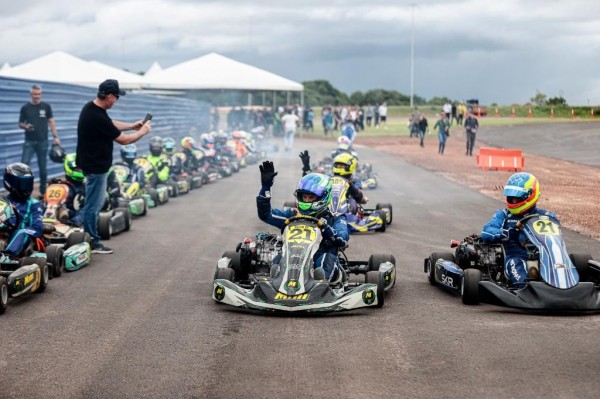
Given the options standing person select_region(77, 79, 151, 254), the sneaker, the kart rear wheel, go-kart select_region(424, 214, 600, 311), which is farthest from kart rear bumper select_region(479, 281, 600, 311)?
the kart rear wheel

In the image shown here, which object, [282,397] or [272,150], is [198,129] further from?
[282,397]

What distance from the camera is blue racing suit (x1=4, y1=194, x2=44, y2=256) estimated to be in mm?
9586

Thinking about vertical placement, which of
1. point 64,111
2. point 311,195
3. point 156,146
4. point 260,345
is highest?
point 64,111

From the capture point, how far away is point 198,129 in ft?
150

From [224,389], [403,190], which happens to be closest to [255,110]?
[403,190]

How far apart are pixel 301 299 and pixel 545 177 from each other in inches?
757

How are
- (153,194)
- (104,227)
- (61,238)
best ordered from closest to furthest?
1. (61,238)
2. (104,227)
3. (153,194)

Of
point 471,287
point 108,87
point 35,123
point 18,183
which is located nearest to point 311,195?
point 471,287

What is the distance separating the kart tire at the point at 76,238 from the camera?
1105 centimetres

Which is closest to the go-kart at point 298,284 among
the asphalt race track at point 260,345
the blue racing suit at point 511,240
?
the asphalt race track at point 260,345

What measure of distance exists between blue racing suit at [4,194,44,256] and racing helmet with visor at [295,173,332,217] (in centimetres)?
275

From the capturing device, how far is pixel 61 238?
11.6 m

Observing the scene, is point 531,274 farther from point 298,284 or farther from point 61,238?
point 61,238

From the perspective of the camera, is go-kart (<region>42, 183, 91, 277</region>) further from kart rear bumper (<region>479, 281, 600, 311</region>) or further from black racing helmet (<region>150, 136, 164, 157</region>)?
black racing helmet (<region>150, 136, 164, 157</region>)
